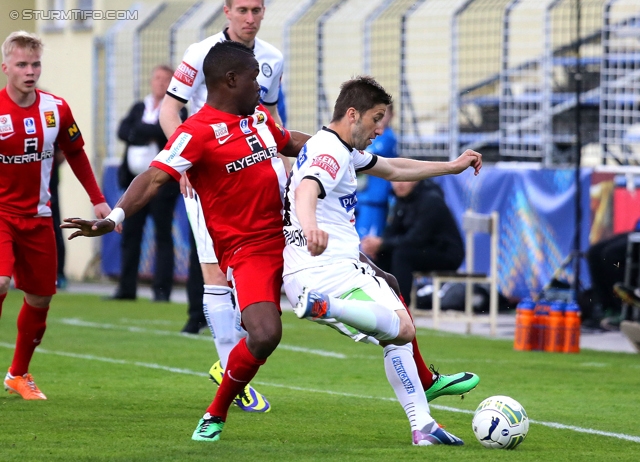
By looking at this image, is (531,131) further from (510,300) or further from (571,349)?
(571,349)

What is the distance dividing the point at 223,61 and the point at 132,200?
89cm

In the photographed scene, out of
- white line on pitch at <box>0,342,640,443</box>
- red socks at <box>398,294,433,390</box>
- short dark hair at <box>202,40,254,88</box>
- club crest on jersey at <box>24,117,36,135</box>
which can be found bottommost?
Answer: white line on pitch at <box>0,342,640,443</box>

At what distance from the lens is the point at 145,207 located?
16.3 m

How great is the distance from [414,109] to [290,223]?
1145 centimetres

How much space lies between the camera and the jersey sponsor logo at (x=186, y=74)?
25.3ft

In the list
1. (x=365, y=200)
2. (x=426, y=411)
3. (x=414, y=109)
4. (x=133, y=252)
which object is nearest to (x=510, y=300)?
(x=365, y=200)

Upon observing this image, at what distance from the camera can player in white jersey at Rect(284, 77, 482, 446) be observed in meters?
5.85

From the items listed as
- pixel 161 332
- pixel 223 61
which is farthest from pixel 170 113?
pixel 161 332

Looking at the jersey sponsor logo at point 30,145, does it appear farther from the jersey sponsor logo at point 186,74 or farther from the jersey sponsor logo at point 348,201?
the jersey sponsor logo at point 348,201

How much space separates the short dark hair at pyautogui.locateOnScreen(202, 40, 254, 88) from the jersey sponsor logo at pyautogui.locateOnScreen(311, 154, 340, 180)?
0.73 m

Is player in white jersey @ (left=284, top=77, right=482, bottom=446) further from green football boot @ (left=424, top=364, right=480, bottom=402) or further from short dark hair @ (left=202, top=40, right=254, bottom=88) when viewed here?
short dark hair @ (left=202, top=40, right=254, bottom=88)

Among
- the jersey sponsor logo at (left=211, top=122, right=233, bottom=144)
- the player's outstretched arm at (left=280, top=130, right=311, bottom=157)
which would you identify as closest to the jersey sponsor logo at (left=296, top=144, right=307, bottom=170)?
the jersey sponsor logo at (left=211, top=122, right=233, bottom=144)

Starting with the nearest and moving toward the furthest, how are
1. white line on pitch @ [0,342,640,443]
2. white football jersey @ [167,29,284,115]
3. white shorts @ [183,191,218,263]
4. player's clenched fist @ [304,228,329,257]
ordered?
player's clenched fist @ [304,228,329,257] < white line on pitch @ [0,342,640,443] < white shorts @ [183,191,218,263] < white football jersey @ [167,29,284,115]

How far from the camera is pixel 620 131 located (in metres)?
15.3
